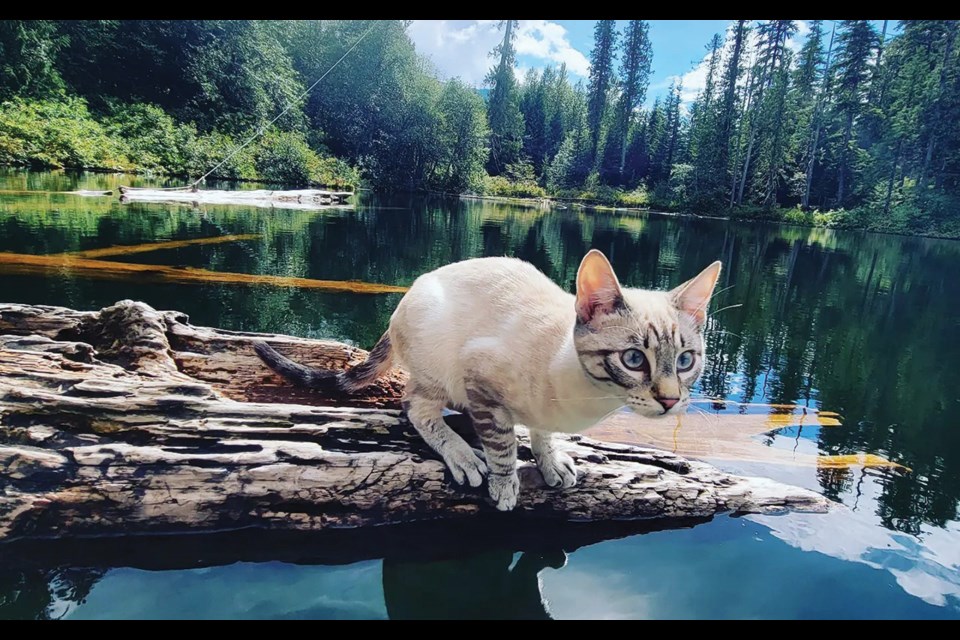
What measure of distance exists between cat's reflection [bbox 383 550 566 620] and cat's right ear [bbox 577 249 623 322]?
4.64ft

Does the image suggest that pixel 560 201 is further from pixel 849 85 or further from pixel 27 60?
pixel 27 60

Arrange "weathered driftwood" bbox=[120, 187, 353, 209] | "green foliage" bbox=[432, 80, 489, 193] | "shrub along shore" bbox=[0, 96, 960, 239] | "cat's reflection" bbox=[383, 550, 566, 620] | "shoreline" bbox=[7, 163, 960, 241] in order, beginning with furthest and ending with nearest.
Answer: "green foliage" bbox=[432, 80, 489, 193], "shoreline" bbox=[7, 163, 960, 241], "shrub along shore" bbox=[0, 96, 960, 239], "weathered driftwood" bbox=[120, 187, 353, 209], "cat's reflection" bbox=[383, 550, 566, 620]

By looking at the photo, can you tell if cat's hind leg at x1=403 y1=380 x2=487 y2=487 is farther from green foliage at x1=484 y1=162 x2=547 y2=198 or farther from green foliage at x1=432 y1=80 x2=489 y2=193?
green foliage at x1=484 y1=162 x2=547 y2=198

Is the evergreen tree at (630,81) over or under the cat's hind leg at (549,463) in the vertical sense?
over

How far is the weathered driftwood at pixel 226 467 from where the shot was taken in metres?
2.61

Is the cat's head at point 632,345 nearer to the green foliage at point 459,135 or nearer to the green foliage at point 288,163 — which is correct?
the green foliage at point 288,163

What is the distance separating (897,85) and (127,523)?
148 feet

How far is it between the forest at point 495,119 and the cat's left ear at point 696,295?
2601 cm

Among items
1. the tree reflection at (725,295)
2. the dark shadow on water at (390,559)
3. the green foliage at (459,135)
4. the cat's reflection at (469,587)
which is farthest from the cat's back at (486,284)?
the green foliage at (459,135)

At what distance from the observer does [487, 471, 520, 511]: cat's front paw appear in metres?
2.92

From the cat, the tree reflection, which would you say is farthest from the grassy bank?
the cat

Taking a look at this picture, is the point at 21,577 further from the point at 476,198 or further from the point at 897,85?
the point at 897,85

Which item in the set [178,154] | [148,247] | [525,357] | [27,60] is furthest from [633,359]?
[27,60]

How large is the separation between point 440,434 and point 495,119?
4845cm
